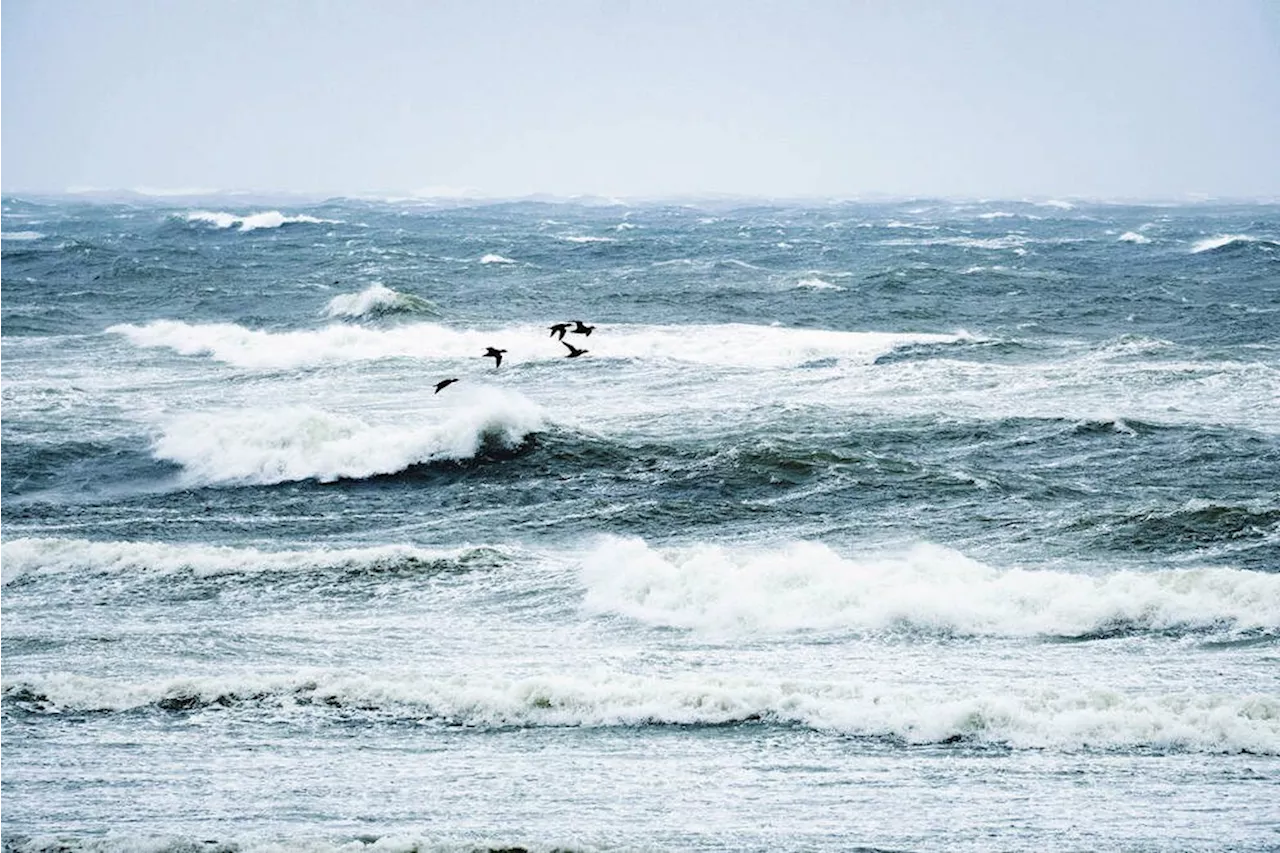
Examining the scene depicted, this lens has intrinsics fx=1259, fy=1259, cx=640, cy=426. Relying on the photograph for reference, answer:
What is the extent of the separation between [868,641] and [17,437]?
17.0 metres

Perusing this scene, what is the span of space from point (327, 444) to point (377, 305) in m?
19.2

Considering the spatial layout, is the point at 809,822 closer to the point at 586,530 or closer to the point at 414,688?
the point at 414,688

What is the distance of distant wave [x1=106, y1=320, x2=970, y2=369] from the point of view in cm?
3209

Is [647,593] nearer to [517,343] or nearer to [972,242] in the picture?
[517,343]

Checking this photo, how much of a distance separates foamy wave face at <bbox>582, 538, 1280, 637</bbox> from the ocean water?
5cm

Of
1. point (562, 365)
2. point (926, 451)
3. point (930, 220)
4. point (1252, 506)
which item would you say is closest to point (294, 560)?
point (926, 451)

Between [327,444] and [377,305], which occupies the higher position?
[377,305]

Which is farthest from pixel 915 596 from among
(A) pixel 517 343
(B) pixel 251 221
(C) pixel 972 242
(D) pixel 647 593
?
(B) pixel 251 221

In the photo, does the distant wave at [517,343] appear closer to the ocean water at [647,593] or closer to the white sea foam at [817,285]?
the ocean water at [647,593]

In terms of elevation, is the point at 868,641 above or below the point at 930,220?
below

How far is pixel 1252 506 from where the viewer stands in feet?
55.0

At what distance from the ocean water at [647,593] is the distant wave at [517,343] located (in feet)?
0.93

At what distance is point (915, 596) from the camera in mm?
13750

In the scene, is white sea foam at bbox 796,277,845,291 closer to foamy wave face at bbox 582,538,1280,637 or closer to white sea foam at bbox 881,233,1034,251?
white sea foam at bbox 881,233,1034,251
